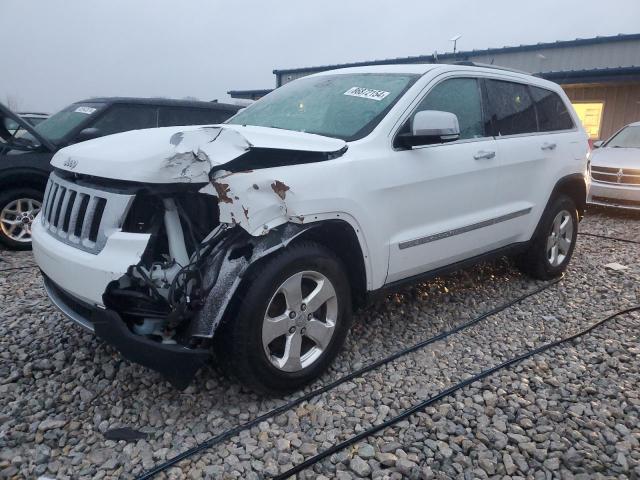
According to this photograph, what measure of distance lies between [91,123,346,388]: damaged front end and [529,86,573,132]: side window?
9.75ft

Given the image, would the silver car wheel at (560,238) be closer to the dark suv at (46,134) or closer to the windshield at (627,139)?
the dark suv at (46,134)

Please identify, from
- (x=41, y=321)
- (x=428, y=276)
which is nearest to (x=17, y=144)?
(x=41, y=321)

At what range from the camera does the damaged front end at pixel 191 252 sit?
7.89 ft

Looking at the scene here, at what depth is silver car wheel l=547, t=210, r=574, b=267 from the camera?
4.80 meters

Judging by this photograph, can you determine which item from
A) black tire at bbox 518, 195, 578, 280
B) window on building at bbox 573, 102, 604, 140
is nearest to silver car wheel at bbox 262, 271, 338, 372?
black tire at bbox 518, 195, 578, 280

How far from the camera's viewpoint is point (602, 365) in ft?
11.0

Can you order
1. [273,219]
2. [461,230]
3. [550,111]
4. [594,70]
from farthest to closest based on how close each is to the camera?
[594,70], [550,111], [461,230], [273,219]

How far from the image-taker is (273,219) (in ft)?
8.46

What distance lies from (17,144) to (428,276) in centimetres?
472

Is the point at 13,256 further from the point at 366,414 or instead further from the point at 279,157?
the point at 366,414

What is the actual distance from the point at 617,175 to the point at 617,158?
1.44 feet

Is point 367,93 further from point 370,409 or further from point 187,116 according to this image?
point 187,116

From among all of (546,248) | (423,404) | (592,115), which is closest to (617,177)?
(546,248)

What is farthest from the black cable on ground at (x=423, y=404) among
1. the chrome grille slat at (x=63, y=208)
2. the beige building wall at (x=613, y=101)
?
the beige building wall at (x=613, y=101)
